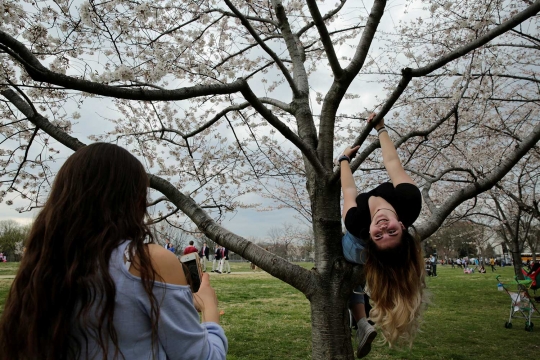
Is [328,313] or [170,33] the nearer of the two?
[328,313]

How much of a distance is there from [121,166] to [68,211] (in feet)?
0.60

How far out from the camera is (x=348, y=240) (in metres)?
2.93

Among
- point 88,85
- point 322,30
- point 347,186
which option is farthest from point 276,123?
point 88,85

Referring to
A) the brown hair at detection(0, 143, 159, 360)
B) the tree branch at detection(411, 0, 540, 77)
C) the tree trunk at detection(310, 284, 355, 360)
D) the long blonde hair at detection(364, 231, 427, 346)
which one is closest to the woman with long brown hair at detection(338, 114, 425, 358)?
the long blonde hair at detection(364, 231, 427, 346)

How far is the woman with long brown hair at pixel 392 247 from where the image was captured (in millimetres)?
2314

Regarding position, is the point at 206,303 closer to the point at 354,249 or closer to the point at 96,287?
the point at 96,287

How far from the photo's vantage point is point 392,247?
235 centimetres

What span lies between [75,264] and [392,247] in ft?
6.21

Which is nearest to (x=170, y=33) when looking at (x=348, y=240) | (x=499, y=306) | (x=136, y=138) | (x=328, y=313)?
(x=136, y=138)

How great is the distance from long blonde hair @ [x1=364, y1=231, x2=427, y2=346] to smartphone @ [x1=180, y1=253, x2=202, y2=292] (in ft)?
4.63

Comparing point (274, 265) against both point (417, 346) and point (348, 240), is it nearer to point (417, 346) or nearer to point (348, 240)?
point (348, 240)

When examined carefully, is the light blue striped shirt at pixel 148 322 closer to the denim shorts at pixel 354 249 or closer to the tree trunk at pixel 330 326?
the denim shorts at pixel 354 249

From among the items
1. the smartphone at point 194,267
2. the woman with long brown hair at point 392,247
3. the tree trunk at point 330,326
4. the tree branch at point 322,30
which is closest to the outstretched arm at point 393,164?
the woman with long brown hair at point 392,247

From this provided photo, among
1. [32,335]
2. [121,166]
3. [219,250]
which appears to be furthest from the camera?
[219,250]
